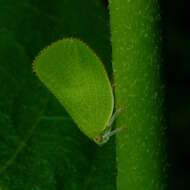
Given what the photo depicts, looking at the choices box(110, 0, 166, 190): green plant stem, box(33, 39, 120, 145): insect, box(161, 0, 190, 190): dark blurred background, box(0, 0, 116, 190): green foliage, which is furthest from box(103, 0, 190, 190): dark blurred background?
box(110, 0, 166, 190): green plant stem

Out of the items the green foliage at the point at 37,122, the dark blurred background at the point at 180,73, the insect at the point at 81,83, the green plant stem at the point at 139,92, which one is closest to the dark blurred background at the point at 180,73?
the dark blurred background at the point at 180,73

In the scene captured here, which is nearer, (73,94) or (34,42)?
(73,94)

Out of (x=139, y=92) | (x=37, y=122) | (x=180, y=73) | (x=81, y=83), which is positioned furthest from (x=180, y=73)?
(x=139, y=92)

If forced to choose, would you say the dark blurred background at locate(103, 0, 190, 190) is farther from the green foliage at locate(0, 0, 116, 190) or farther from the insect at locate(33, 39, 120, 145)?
the insect at locate(33, 39, 120, 145)

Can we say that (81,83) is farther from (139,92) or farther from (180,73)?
(180,73)

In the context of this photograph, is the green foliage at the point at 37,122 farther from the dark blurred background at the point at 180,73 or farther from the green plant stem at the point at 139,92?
the dark blurred background at the point at 180,73

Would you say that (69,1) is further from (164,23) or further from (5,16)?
(164,23)

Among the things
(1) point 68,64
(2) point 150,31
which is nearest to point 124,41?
(2) point 150,31
